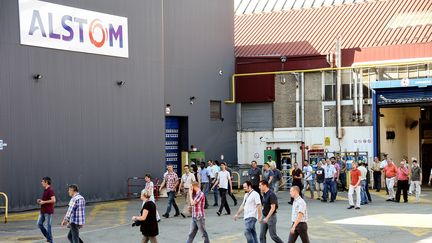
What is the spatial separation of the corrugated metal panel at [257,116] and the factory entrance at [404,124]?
6172 millimetres

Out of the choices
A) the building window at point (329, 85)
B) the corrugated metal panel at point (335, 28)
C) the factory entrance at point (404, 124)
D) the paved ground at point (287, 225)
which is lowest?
the paved ground at point (287, 225)

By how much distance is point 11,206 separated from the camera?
2481 cm

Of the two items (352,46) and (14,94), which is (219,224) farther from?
(352,46)

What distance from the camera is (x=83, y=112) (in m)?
28.1

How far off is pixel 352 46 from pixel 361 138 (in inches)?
224

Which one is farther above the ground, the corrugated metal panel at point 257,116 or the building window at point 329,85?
the building window at point 329,85

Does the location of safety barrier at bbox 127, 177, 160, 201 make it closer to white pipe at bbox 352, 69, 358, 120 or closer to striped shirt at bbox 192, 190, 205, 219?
white pipe at bbox 352, 69, 358, 120

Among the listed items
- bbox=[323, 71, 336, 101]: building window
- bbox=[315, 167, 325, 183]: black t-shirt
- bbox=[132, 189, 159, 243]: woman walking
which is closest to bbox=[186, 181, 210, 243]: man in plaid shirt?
bbox=[132, 189, 159, 243]: woman walking

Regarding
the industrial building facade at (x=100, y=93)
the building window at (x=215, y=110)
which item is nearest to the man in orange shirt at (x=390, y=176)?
the industrial building facade at (x=100, y=93)

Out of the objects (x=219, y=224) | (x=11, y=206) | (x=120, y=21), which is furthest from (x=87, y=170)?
(x=219, y=224)

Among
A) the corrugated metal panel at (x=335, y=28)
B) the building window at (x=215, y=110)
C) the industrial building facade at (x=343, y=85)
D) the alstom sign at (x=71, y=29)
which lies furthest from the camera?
the building window at (x=215, y=110)

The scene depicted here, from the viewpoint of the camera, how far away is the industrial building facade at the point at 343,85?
34688mm

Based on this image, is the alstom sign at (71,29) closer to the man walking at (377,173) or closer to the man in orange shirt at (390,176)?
the man in orange shirt at (390,176)

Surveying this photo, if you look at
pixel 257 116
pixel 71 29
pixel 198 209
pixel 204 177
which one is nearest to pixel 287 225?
pixel 198 209
